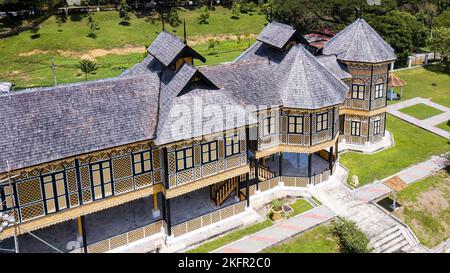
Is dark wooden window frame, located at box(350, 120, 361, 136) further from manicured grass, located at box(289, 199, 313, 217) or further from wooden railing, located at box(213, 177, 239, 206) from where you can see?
wooden railing, located at box(213, 177, 239, 206)

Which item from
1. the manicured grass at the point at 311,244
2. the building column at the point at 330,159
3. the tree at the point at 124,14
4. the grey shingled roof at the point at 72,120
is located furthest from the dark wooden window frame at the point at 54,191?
the tree at the point at 124,14

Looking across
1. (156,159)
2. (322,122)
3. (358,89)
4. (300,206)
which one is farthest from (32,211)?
(358,89)

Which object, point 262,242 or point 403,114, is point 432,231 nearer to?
point 262,242

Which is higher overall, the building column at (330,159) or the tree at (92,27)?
the tree at (92,27)

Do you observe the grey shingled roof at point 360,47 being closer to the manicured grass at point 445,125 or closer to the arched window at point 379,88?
the arched window at point 379,88

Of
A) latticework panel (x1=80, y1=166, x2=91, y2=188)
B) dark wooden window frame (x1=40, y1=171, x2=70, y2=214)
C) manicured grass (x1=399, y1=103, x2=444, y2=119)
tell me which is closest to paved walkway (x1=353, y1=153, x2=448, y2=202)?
manicured grass (x1=399, y1=103, x2=444, y2=119)
